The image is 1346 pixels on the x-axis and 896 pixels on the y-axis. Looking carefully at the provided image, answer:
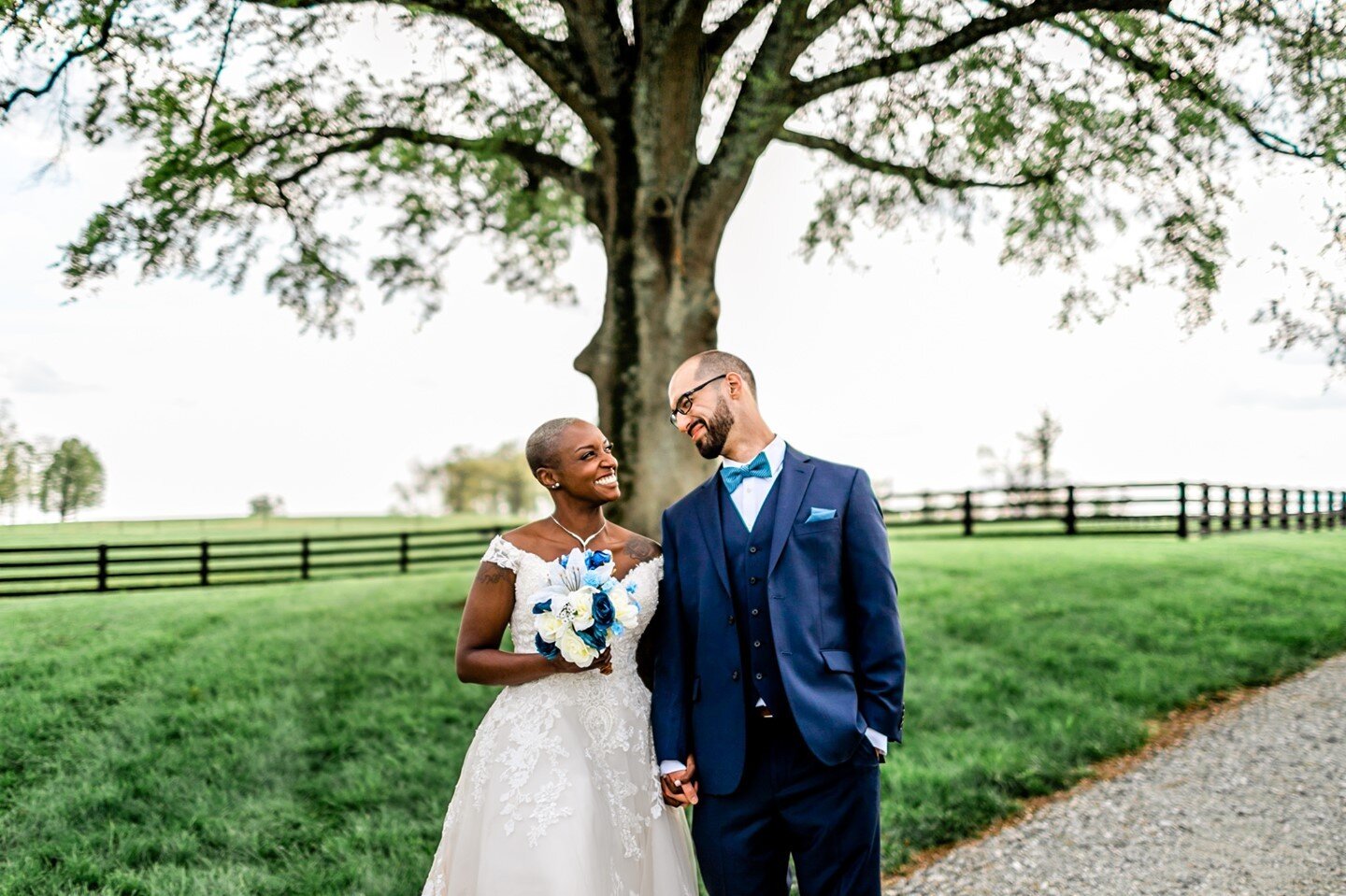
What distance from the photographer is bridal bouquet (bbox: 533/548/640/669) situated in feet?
10.4

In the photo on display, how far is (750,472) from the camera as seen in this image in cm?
347

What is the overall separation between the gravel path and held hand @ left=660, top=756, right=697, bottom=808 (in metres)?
2.95

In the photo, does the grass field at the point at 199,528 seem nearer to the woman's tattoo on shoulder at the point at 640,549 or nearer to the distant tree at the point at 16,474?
the distant tree at the point at 16,474

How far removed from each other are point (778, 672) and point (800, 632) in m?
0.19

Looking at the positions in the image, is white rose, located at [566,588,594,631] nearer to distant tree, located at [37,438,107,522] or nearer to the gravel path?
the gravel path

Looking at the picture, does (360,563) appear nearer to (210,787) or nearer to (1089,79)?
(210,787)

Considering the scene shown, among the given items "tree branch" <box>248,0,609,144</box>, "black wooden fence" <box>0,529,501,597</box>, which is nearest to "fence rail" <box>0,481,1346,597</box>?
"black wooden fence" <box>0,529,501,597</box>

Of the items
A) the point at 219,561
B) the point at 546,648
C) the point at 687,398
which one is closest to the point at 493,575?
the point at 546,648

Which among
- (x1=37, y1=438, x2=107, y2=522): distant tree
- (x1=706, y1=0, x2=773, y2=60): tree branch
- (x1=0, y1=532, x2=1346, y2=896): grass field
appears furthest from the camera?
(x1=37, y1=438, x2=107, y2=522): distant tree

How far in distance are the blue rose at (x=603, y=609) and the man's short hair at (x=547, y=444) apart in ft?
1.93

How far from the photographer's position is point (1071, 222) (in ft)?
38.1

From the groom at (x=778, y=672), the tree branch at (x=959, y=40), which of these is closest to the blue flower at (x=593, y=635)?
the groom at (x=778, y=672)

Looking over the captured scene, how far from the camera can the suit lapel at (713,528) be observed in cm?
336

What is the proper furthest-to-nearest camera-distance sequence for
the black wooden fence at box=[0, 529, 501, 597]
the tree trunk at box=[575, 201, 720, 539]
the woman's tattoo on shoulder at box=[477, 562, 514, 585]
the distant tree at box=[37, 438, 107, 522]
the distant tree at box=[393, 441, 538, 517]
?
the distant tree at box=[393, 441, 538, 517], the black wooden fence at box=[0, 529, 501, 597], the distant tree at box=[37, 438, 107, 522], the tree trunk at box=[575, 201, 720, 539], the woman's tattoo on shoulder at box=[477, 562, 514, 585]
